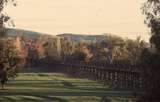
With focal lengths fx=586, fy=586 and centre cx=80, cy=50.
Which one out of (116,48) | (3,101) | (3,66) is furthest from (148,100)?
(116,48)

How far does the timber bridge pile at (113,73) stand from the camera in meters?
81.7

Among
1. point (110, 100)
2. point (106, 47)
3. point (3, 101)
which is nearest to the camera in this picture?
point (3, 101)

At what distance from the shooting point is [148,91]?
1038 inches

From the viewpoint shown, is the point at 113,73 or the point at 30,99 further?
the point at 113,73

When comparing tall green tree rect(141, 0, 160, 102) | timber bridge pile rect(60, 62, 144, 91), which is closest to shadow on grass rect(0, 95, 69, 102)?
timber bridge pile rect(60, 62, 144, 91)

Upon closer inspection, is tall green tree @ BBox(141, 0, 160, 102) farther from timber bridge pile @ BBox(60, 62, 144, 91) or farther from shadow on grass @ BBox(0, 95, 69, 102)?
timber bridge pile @ BBox(60, 62, 144, 91)

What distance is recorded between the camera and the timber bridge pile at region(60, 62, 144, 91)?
268 feet

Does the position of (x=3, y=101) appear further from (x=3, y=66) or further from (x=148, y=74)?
(x=148, y=74)

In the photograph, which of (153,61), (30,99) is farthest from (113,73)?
(153,61)

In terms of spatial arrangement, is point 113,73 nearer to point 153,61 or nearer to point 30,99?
point 30,99

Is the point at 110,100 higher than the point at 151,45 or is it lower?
lower

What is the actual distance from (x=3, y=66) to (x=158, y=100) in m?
44.8

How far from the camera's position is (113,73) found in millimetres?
100000

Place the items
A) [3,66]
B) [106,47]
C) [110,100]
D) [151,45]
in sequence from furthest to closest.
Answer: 1. [106,47]
2. [3,66]
3. [110,100]
4. [151,45]
